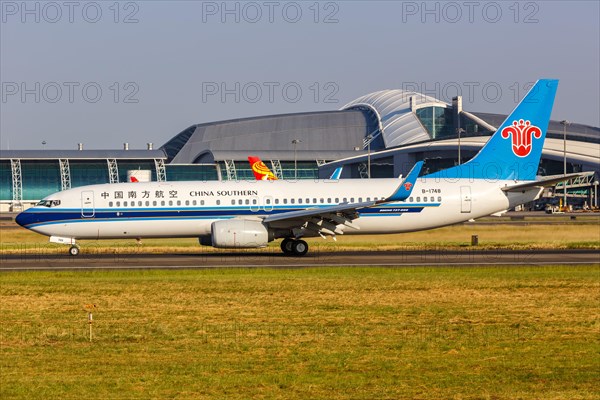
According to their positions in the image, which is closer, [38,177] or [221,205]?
[221,205]

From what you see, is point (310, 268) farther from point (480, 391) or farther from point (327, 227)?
point (480, 391)

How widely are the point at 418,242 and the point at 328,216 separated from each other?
1008 centimetres

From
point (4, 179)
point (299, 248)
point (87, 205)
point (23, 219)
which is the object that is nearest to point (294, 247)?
point (299, 248)

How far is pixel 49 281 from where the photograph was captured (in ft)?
101

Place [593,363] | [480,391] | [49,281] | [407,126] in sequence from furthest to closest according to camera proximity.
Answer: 1. [407,126]
2. [49,281]
3. [593,363]
4. [480,391]

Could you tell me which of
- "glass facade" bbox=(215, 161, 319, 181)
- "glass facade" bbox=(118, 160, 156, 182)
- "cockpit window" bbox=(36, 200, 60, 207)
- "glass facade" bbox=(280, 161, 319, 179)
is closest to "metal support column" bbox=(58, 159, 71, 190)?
"glass facade" bbox=(118, 160, 156, 182)

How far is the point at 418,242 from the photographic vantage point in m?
48.8

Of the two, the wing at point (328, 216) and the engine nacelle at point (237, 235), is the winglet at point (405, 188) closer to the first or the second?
the wing at point (328, 216)

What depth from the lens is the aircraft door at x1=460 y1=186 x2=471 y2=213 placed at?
143 feet

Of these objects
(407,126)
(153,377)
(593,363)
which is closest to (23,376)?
(153,377)

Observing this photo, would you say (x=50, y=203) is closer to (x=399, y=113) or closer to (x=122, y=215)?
(x=122, y=215)

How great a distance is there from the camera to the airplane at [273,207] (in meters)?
41.3

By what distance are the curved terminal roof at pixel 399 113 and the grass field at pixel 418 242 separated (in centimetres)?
8403

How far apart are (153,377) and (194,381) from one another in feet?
2.54
